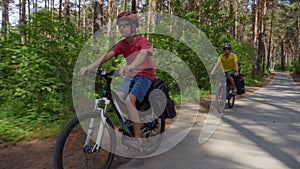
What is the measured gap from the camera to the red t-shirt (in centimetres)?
371

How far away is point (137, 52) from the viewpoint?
12.3ft

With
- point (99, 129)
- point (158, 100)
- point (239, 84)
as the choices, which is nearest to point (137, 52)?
point (158, 100)

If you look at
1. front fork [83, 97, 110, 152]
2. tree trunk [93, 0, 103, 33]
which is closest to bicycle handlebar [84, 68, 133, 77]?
front fork [83, 97, 110, 152]

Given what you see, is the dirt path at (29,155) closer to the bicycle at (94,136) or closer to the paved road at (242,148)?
the bicycle at (94,136)

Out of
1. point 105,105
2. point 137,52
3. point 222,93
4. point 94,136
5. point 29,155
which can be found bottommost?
point 29,155

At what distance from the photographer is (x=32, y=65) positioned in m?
6.21

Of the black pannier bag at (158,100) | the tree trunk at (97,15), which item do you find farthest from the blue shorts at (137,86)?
the tree trunk at (97,15)

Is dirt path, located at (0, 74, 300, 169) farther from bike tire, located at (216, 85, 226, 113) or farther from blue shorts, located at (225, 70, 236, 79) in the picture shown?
blue shorts, located at (225, 70, 236, 79)

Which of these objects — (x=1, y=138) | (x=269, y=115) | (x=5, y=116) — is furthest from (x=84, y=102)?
(x=269, y=115)

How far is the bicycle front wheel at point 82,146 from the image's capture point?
119 inches

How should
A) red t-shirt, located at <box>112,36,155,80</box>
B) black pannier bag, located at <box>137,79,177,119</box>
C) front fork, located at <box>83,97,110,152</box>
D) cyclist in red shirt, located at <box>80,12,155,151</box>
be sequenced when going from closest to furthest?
front fork, located at <box>83,97,110,152</box> < cyclist in red shirt, located at <box>80,12,155,151</box> < red t-shirt, located at <box>112,36,155,80</box> < black pannier bag, located at <box>137,79,177,119</box>

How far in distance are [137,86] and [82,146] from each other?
106 centimetres

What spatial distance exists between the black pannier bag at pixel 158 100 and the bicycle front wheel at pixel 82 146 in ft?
2.46

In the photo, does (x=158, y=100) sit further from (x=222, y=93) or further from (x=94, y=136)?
(x=222, y=93)
